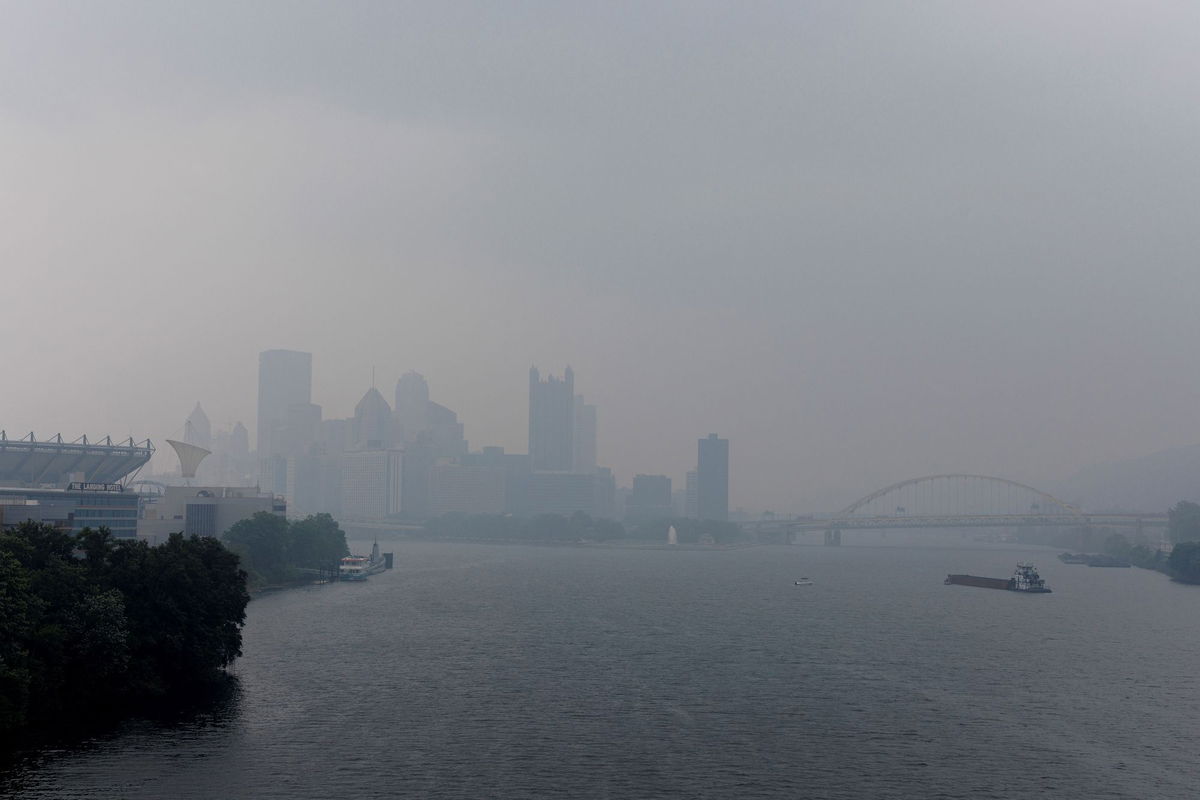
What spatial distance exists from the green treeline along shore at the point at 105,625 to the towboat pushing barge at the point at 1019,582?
93.5 meters

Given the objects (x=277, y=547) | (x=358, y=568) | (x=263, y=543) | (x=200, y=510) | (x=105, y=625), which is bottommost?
(x=358, y=568)

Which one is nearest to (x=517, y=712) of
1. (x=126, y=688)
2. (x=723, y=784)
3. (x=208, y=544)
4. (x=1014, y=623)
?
(x=723, y=784)

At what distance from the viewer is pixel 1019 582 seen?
129875 millimetres

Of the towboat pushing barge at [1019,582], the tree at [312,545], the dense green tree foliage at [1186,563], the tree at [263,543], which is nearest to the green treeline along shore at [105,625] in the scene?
the tree at [263,543]

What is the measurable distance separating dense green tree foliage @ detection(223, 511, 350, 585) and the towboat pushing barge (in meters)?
79.4

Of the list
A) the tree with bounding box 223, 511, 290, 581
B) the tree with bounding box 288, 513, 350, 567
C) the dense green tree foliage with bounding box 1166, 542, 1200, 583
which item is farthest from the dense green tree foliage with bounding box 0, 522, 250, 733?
the dense green tree foliage with bounding box 1166, 542, 1200, 583

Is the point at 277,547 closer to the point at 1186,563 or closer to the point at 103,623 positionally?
the point at 103,623

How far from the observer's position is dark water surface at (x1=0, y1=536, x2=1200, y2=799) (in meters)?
41.3

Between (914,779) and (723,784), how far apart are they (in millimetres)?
7445

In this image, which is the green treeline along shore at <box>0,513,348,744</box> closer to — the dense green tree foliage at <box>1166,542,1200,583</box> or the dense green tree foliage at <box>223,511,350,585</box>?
the dense green tree foliage at <box>223,511,350,585</box>

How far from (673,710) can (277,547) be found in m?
86.0

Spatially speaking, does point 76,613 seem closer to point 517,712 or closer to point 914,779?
point 517,712

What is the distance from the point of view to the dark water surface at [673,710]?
4131 centimetres

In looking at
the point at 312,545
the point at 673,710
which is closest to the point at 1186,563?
the point at 312,545
